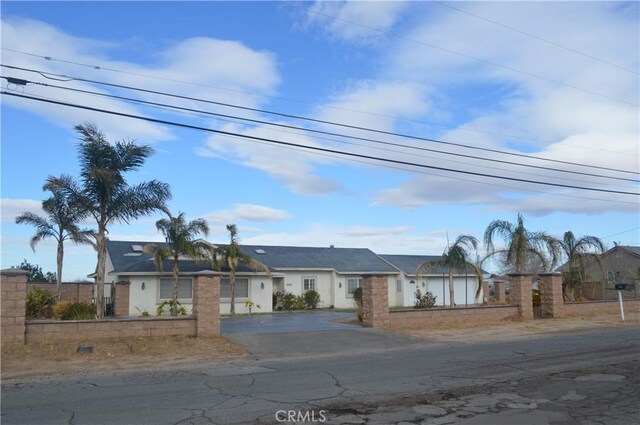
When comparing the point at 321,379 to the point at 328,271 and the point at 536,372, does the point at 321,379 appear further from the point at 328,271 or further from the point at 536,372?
the point at 328,271

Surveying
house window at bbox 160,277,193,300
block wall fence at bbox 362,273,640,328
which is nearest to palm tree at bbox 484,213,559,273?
block wall fence at bbox 362,273,640,328

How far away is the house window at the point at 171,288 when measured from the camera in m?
30.7

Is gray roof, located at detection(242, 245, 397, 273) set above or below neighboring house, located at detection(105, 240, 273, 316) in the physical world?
above

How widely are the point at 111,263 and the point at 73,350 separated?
1802cm

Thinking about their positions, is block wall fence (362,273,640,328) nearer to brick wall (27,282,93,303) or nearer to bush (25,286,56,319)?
bush (25,286,56,319)

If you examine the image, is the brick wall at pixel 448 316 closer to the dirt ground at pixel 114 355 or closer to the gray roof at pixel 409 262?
the dirt ground at pixel 114 355

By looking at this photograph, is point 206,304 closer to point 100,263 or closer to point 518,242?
point 100,263

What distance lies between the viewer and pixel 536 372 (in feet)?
39.2

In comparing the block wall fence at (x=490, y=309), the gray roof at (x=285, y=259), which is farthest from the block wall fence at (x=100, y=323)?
the gray roof at (x=285, y=259)

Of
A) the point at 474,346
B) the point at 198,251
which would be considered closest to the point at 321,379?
the point at 474,346

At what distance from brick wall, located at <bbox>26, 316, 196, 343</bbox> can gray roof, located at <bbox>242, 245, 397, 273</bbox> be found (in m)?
17.5

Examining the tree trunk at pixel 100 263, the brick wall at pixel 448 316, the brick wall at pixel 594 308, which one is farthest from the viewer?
the brick wall at pixel 594 308

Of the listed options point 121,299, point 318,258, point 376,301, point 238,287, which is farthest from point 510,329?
point 318,258

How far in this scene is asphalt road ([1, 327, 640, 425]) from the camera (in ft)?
27.2
